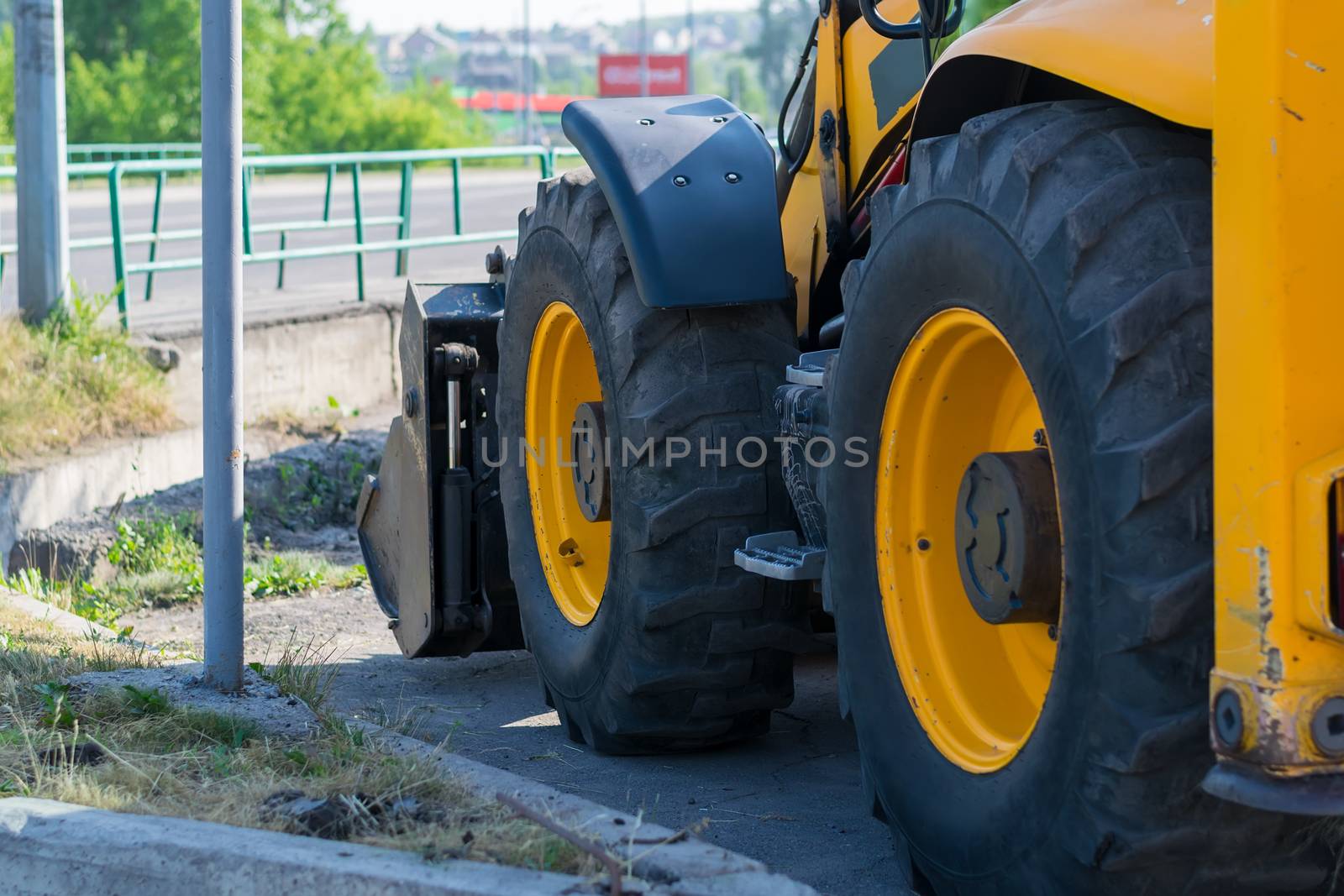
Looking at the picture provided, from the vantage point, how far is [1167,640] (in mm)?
2295

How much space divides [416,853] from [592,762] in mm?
1404

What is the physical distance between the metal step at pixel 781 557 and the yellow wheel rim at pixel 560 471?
94 centimetres

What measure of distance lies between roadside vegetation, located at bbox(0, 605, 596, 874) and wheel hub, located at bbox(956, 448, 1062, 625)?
840mm

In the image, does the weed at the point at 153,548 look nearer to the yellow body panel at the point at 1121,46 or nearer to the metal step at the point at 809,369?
the metal step at the point at 809,369

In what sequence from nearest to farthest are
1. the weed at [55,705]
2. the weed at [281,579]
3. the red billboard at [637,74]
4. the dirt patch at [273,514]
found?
the weed at [55,705] < the weed at [281,579] < the dirt patch at [273,514] < the red billboard at [637,74]

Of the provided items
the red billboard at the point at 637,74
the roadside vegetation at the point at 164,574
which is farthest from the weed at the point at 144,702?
the red billboard at the point at 637,74

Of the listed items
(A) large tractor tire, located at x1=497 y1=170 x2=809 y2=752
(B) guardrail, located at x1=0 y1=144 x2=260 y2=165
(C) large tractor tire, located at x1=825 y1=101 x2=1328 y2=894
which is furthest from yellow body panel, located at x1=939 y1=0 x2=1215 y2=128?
(B) guardrail, located at x1=0 y1=144 x2=260 y2=165

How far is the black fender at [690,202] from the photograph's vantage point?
3.88m

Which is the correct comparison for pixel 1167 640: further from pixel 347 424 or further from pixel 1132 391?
pixel 347 424

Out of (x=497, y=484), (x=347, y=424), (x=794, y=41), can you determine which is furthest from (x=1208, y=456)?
(x=794, y=41)

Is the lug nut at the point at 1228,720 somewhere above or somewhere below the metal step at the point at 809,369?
below

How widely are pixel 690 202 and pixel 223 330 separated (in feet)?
3.98

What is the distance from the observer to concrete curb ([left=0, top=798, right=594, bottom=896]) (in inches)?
109

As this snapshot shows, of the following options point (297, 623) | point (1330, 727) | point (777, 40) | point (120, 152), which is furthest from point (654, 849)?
point (777, 40)
